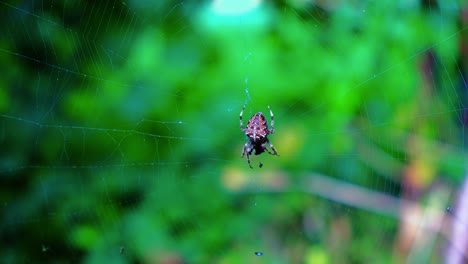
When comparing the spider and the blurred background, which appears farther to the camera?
the spider

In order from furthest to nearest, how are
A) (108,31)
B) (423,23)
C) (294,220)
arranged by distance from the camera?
(294,220), (423,23), (108,31)

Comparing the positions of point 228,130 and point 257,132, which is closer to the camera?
point 257,132

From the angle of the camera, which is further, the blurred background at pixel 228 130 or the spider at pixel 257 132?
the spider at pixel 257 132

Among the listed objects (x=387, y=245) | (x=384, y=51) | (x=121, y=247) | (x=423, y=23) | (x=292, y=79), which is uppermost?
(x=423, y=23)

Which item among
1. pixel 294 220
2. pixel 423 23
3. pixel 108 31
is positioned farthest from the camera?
pixel 294 220

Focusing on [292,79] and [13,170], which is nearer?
[13,170]

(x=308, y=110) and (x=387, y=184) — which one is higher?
(x=308, y=110)

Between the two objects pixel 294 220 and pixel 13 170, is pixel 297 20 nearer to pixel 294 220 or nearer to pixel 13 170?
pixel 294 220

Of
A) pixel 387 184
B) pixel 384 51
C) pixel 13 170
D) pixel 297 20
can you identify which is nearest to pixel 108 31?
pixel 13 170
